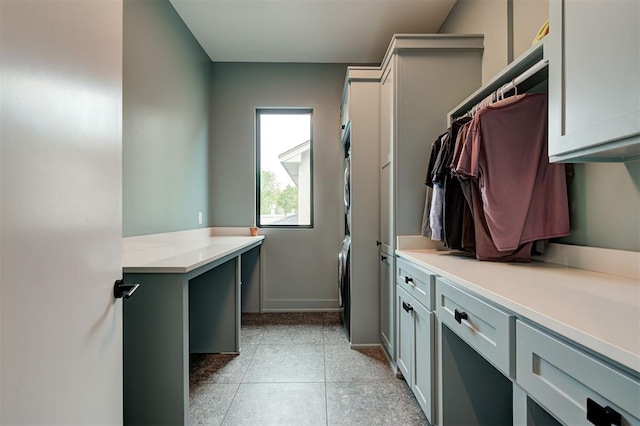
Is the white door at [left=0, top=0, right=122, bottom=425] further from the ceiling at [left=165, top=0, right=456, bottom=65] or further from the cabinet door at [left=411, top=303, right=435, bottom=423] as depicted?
the ceiling at [left=165, top=0, right=456, bottom=65]

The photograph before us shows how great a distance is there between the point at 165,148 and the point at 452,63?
2159mm

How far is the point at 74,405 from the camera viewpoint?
75cm

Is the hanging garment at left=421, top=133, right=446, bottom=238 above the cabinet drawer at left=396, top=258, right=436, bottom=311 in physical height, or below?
above

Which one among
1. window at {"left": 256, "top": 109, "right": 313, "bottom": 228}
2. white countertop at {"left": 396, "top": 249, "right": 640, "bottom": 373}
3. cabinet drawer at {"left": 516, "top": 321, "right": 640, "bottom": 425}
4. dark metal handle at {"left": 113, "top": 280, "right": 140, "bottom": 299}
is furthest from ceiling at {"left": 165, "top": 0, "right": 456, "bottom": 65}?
cabinet drawer at {"left": 516, "top": 321, "right": 640, "bottom": 425}

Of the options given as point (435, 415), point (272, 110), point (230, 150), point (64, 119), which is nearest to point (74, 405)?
point (64, 119)

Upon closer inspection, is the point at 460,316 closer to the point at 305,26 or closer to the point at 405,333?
the point at 405,333

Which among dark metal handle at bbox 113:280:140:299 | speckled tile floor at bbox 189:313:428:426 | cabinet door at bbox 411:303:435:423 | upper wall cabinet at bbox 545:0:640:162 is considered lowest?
speckled tile floor at bbox 189:313:428:426

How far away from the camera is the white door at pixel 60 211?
1.94ft

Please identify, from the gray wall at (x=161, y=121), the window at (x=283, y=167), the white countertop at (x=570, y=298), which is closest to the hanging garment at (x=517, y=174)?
the white countertop at (x=570, y=298)

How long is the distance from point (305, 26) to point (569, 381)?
9.55ft

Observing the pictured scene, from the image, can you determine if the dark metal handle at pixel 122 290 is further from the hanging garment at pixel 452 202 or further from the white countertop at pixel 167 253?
the hanging garment at pixel 452 202

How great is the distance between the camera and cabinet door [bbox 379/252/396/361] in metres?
2.00

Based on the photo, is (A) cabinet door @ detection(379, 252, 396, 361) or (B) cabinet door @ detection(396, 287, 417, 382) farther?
(A) cabinet door @ detection(379, 252, 396, 361)

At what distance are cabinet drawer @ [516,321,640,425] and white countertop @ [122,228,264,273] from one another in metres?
1.27
